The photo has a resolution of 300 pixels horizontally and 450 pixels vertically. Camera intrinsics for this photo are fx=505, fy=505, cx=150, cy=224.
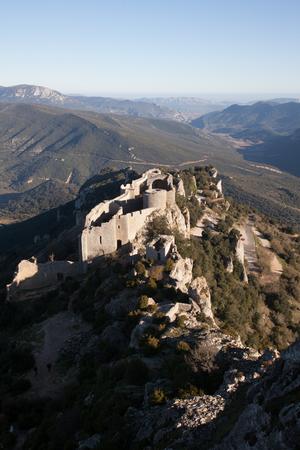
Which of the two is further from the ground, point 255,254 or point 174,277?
point 174,277

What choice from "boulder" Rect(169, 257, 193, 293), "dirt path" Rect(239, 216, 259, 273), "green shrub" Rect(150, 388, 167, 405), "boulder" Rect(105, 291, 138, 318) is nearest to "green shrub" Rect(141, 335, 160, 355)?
"green shrub" Rect(150, 388, 167, 405)

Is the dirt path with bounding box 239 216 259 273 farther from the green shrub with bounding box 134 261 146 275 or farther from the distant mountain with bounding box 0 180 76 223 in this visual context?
the distant mountain with bounding box 0 180 76 223

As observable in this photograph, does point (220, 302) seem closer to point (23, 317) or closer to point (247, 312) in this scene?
point (247, 312)

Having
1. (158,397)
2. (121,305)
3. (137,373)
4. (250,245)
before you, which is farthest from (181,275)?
(250,245)

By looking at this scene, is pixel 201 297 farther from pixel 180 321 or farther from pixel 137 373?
pixel 137 373

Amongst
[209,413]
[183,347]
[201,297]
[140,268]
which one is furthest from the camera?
[140,268]

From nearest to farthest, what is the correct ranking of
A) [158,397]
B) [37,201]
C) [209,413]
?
1. [209,413]
2. [158,397]
3. [37,201]

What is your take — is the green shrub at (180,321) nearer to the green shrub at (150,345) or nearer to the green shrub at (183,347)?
the green shrub at (150,345)

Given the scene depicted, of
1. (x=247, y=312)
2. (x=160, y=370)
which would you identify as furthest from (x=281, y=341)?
(x=160, y=370)

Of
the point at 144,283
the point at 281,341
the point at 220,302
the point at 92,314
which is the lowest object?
the point at 281,341
